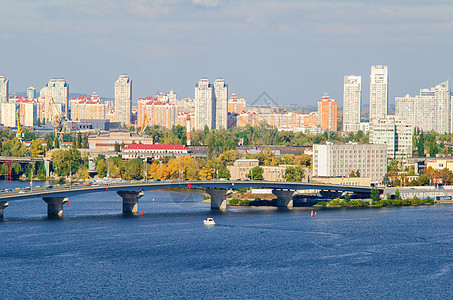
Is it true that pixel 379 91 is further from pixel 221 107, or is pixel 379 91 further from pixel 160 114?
pixel 160 114

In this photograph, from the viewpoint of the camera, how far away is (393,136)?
238 feet

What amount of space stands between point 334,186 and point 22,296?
25.6 meters

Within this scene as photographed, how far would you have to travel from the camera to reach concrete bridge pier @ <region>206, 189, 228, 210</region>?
44.3m

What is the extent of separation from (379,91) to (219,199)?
101555mm

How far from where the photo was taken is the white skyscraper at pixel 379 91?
463 feet

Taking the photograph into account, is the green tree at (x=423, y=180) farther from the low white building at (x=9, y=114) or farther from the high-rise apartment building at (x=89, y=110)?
the high-rise apartment building at (x=89, y=110)

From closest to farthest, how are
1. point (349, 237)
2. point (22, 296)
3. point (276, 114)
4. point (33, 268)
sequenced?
point (22, 296) < point (33, 268) < point (349, 237) < point (276, 114)

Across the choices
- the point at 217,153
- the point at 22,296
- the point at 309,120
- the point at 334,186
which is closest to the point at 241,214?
the point at 334,186

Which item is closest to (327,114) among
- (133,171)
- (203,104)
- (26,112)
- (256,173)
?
(203,104)

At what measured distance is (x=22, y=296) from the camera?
969 inches

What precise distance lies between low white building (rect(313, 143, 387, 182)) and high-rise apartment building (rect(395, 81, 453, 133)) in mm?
64081

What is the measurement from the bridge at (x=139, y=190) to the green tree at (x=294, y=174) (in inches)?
245

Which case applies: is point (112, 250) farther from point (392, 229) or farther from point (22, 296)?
point (392, 229)

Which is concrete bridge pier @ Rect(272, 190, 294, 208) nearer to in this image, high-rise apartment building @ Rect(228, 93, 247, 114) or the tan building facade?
the tan building facade
